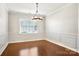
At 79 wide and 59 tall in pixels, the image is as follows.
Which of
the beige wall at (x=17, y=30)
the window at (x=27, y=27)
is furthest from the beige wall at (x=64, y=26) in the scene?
the window at (x=27, y=27)

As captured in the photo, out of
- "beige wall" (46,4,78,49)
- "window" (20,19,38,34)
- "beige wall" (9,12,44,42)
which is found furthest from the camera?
"beige wall" (9,12,44,42)

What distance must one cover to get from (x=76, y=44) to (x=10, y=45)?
120 inches

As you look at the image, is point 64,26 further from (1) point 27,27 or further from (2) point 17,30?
(2) point 17,30

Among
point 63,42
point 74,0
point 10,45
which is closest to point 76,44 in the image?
point 63,42

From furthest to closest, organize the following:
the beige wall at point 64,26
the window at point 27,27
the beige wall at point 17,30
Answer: the beige wall at point 17,30 < the beige wall at point 64,26 < the window at point 27,27

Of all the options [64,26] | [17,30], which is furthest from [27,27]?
[64,26]

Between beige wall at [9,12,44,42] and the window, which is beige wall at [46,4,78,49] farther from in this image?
the window

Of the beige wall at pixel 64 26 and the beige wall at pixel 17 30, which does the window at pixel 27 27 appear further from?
the beige wall at pixel 64 26

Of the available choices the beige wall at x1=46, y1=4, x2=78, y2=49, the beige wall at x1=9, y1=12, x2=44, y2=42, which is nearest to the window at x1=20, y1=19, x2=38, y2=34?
the beige wall at x1=9, y1=12, x2=44, y2=42

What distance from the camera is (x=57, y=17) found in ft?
13.3

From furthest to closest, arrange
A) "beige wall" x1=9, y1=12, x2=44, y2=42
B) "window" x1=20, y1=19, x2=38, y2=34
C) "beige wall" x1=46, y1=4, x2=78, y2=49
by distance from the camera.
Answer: "beige wall" x1=9, y1=12, x2=44, y2=42
"beige wall" x1=46, y1=4, x2=78, y2=49
"window" x1=20, y1=19, x2=38, y2=34

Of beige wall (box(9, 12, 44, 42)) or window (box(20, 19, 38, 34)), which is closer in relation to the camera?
window (box(20, 19, 38, 34))

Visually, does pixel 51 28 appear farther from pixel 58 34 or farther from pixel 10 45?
pixel 10 45

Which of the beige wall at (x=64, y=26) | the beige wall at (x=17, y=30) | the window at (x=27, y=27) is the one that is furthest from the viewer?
the beige wall at (x=17, y=30)
